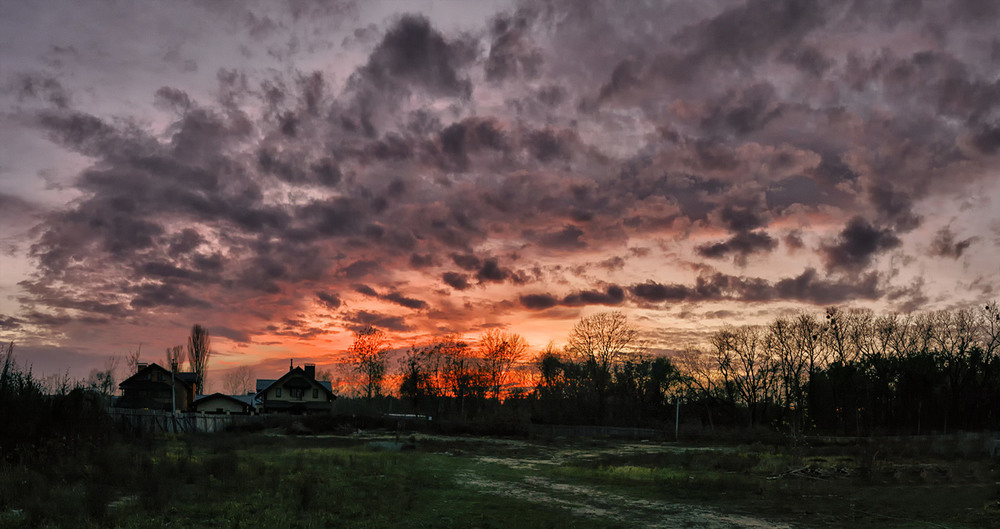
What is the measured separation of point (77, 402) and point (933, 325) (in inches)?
3406

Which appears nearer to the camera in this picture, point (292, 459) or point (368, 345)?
point (292, 459)

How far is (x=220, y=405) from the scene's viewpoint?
8700 centimetres

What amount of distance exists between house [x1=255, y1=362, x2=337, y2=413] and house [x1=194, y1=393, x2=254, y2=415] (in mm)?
2567

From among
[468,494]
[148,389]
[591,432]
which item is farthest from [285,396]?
[468,494]

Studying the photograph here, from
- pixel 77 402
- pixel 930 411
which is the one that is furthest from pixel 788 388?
pixel 77 402

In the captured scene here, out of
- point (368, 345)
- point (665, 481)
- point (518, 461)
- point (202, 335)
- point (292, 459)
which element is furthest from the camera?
point (202, 335)

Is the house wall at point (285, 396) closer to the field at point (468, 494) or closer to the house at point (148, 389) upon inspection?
the house at point (148, 389)

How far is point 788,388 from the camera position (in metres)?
82.1

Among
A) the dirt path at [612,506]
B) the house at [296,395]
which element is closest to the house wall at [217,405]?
the house at [296,395]

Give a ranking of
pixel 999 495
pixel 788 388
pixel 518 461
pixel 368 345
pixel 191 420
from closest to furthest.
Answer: pixel 999 495
pixel 518 461
pixel 191 420
pixel 788 388
pixel 368 345

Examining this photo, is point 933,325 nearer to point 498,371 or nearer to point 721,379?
point 721,379

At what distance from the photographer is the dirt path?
52.7 ft

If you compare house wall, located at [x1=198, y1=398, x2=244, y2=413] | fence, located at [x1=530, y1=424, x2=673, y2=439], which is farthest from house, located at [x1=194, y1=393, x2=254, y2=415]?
fence, located at [x1=530, y1=424, x2=673, y2=439]

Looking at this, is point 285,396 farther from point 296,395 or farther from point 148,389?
point 148,389
